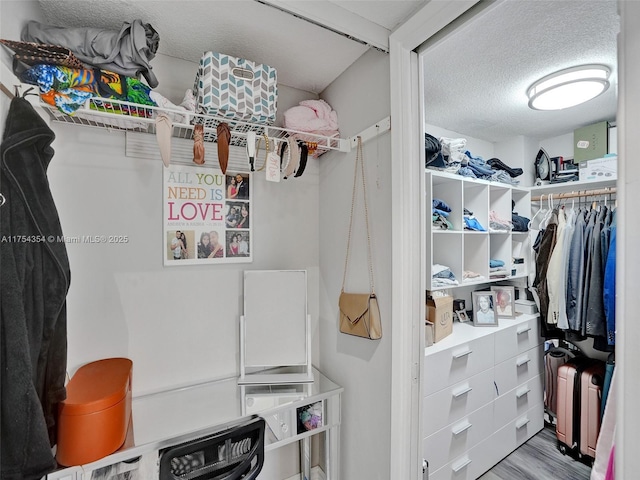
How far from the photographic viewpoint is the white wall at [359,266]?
1327 millimetres

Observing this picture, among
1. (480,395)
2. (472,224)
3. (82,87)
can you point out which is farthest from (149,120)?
(480,395)

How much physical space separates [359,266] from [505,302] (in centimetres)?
170

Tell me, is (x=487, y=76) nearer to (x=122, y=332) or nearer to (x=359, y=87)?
(x=359, y=87)

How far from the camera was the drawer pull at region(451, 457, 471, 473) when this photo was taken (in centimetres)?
181

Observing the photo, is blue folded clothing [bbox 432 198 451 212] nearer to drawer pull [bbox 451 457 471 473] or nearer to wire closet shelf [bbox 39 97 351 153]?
wire closet shelf [bbox 39 97 351 153]

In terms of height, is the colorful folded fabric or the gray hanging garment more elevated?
the gray hanging garment

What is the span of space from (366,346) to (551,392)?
2099 mm

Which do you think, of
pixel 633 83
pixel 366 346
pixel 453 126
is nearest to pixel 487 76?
pixel 453 126

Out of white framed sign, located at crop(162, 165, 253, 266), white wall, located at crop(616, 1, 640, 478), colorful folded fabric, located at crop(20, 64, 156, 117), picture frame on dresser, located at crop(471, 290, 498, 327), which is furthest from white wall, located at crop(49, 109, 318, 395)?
picture frame on dresser, located at crop(471, 290, 498, 327)

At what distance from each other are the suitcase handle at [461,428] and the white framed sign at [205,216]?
1.59 metres

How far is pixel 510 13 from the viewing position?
1279 millimetres

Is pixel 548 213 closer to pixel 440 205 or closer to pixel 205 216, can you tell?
pixel 440 205

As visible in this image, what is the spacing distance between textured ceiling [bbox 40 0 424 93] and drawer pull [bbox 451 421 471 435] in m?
2.15

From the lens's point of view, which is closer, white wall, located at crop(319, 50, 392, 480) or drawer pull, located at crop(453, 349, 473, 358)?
white wall, located at crop(319, 50, 392, 480)
